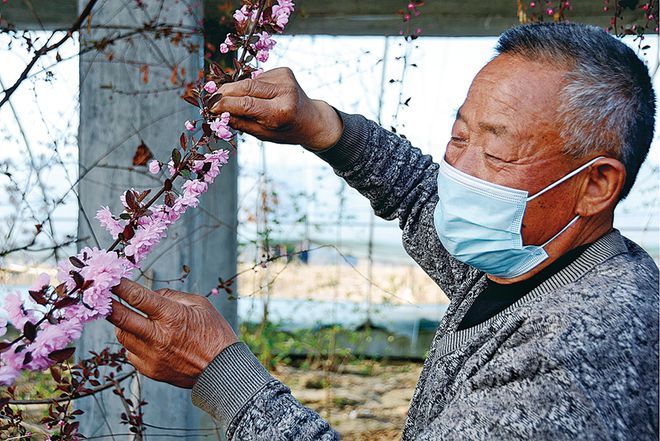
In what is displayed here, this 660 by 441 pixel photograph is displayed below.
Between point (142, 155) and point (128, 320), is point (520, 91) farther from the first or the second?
point (142, 155)

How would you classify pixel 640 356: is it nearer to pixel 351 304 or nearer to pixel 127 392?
pixel 127 392

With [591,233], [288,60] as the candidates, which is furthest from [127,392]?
[591,233]

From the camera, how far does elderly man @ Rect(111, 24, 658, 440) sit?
1.55 meters

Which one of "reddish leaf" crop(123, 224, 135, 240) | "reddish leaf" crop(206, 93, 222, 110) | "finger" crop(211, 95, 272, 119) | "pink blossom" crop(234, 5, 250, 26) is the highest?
"pink blossom" crop(234, 5, 250, 26)

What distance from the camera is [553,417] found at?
59.2 inches

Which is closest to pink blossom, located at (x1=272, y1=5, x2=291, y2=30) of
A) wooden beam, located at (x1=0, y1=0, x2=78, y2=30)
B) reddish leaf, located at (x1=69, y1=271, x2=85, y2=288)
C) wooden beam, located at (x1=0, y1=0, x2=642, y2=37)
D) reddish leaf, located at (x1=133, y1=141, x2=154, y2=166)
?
reddish leaf, located at (x1=69, y1=271, x2=85, y2=288)

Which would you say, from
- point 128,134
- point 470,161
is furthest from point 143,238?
point 128,134

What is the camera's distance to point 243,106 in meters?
1.90

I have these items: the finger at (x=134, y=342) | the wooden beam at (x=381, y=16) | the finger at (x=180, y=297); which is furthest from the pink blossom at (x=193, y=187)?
the wooden beam at (x=381, y=16)

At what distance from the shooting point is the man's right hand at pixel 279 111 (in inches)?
74.7

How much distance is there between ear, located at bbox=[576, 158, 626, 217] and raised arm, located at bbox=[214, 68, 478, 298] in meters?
0.46

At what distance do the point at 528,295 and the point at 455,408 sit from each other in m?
0.41

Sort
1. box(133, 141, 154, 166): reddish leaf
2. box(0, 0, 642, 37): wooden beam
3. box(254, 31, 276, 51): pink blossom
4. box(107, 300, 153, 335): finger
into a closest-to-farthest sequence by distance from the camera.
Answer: box(107, 300, 153, 335): finger
box(254, 31, 276, 51): pink blossom
box(133, 141, 154, 166): reddish leaf
box(0, 0, 642, 37): wooden beam

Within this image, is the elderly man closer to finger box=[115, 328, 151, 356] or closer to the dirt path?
finger box=[115, 328, 151, 356]
